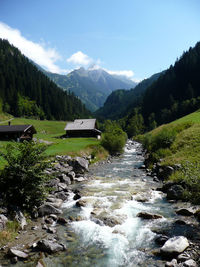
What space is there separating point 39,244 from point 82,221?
4.31 meters

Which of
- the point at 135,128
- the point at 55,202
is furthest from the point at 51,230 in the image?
the point at 135,128

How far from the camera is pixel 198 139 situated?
110 feet

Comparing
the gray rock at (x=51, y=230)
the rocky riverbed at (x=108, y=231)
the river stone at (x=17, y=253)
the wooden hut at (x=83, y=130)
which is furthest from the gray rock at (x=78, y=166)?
the wooden hut at (x=83, y=130)

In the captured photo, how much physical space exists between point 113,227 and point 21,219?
649cm

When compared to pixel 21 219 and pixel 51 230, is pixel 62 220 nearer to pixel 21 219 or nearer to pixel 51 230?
pixel 51 230

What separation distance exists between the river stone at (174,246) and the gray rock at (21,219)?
9048 millimetres

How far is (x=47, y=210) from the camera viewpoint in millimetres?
15344

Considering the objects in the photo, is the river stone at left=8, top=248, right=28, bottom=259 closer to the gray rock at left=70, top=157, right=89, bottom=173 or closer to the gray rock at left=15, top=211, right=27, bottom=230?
the gray rock at left=15, top=211, right=27, bottom=230

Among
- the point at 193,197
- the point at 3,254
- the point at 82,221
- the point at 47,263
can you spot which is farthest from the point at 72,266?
the point at 193,197

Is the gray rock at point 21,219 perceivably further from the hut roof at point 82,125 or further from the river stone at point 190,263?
the hut roof at point 82,125

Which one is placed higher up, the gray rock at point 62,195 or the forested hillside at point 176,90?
the forested hillside at point 176,90

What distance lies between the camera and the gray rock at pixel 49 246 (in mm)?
10539

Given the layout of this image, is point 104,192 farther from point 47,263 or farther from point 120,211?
point 47,263

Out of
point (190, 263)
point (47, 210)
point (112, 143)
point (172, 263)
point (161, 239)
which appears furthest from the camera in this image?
point (112, 143)
